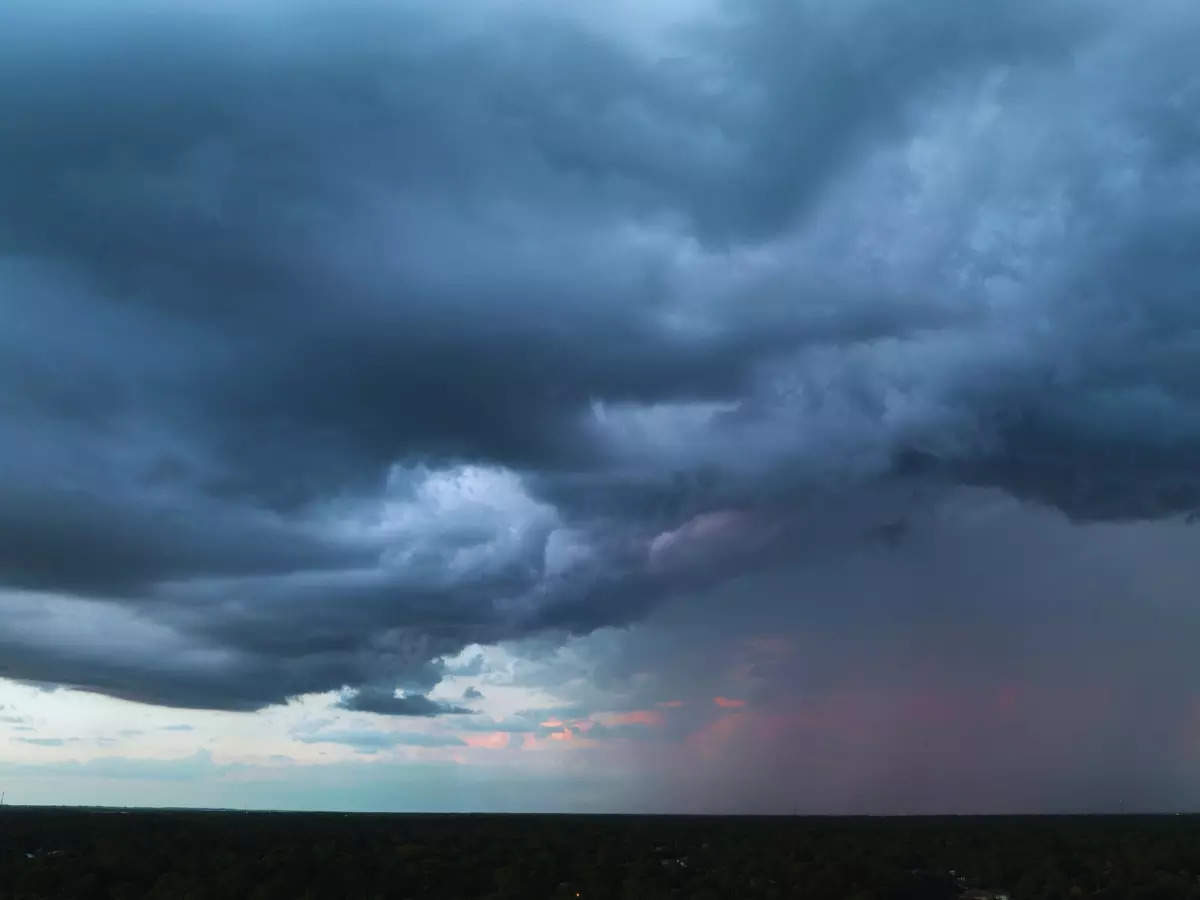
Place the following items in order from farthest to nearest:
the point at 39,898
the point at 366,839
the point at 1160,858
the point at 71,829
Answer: the point at 71,829 → the point at 366,839 → the point at 1160,858 → the point at 39,898

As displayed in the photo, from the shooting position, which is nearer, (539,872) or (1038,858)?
(539,872)

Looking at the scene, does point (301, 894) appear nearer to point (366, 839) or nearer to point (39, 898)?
point (39, 898)

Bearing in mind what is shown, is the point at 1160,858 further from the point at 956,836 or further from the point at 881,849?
the point at 956,836

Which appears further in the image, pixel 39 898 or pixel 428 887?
pixel 428 887

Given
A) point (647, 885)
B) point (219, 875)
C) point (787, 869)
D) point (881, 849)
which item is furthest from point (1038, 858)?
point (219, 875)

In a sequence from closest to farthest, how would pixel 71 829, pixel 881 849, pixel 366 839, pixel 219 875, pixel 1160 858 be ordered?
pixel 219 875
pixel 1160 858
pixel 881 849
pixel 366 839
pixel 71 829

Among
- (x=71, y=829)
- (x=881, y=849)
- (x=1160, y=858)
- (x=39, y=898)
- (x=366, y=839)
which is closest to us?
(x=39, y=898)

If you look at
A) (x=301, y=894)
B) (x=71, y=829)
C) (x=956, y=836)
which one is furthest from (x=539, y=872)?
(x=71, y=829)
